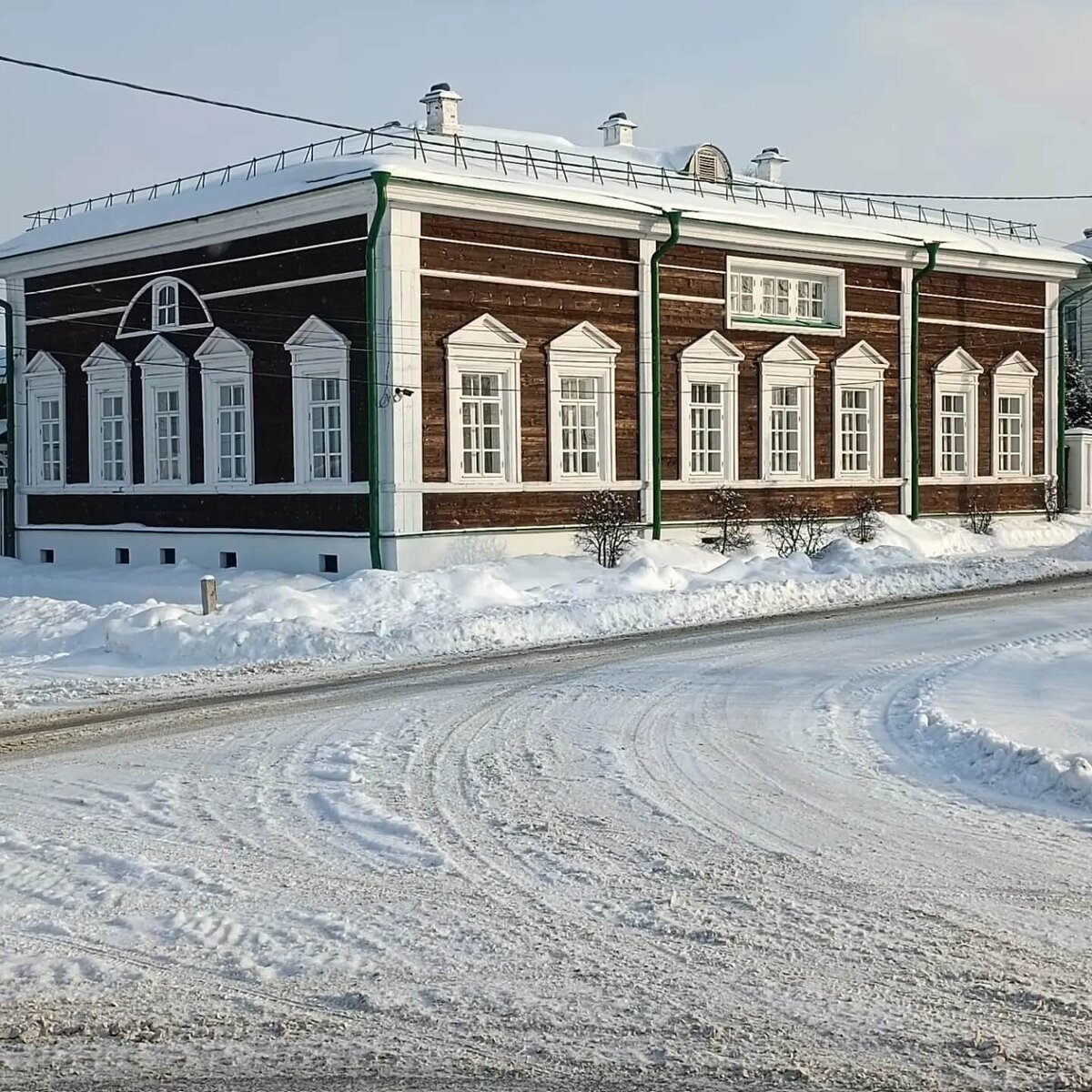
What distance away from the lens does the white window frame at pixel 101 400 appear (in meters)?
27.4

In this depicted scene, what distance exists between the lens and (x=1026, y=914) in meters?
6.66

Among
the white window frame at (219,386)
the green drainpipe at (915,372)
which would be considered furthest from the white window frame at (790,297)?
the white window frame at (219,386)

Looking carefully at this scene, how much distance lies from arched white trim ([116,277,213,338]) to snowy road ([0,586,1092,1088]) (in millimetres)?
14916

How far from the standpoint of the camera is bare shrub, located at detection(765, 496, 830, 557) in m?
27.5

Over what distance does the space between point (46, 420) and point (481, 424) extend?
9838mm

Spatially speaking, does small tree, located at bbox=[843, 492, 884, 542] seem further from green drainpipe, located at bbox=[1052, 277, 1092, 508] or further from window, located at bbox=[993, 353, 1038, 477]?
green drainpipe, located at bbox=[1052, 277, 1092, 508]

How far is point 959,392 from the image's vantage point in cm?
3138

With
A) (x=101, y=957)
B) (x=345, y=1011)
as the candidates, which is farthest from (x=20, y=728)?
(x=345, y=1011)

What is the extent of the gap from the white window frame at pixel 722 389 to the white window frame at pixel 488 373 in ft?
11.8

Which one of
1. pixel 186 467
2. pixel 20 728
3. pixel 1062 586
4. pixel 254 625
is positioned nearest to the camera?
pixel 20 728

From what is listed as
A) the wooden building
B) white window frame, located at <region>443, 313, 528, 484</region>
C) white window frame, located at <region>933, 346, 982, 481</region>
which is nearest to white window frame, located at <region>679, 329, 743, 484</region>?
the wooden building

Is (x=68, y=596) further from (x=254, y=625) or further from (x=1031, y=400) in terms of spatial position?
(x=1031, y=400)

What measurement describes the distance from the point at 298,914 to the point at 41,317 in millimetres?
24542

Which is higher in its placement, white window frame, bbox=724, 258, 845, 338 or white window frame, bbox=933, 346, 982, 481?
white window frame, bbox=724, 258, 845, 338
